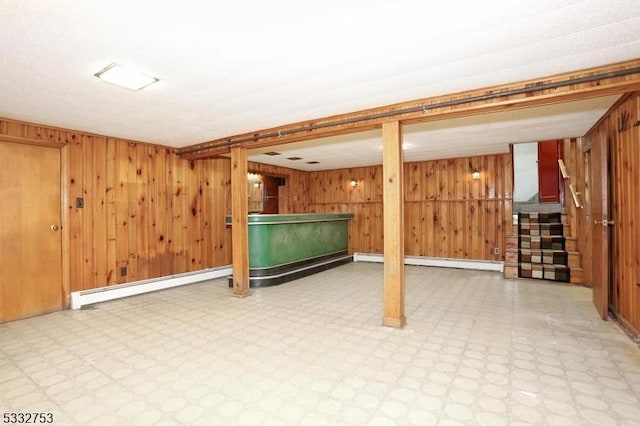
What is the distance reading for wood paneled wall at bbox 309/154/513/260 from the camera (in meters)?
6.86

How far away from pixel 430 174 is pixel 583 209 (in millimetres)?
2966

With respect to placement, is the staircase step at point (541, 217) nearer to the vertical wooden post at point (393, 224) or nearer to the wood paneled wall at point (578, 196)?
the wood paneled wall at point (578, 196)

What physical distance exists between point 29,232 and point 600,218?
22.9 ft

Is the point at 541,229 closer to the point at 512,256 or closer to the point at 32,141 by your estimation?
the point at 512,256

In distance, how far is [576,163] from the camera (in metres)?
5.85

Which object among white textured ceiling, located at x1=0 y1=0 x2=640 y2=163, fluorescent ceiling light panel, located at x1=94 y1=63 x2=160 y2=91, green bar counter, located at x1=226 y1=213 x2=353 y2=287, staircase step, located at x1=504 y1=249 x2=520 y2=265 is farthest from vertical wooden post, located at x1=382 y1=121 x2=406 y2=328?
staircase step, located at x1=504 y1=249 x2=520 y2=265

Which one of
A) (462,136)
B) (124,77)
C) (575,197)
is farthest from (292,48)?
(575,197)

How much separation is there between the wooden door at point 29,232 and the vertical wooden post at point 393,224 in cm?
438

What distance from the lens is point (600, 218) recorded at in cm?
367

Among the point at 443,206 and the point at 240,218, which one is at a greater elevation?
the point at 443,206

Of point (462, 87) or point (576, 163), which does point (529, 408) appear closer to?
point (462, 87)

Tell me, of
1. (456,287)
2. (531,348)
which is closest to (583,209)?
(456,287)

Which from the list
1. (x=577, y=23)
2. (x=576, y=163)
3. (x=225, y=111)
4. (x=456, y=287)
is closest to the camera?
(x=577, y=23)

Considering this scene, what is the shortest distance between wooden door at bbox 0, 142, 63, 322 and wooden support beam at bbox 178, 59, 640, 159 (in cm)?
294
